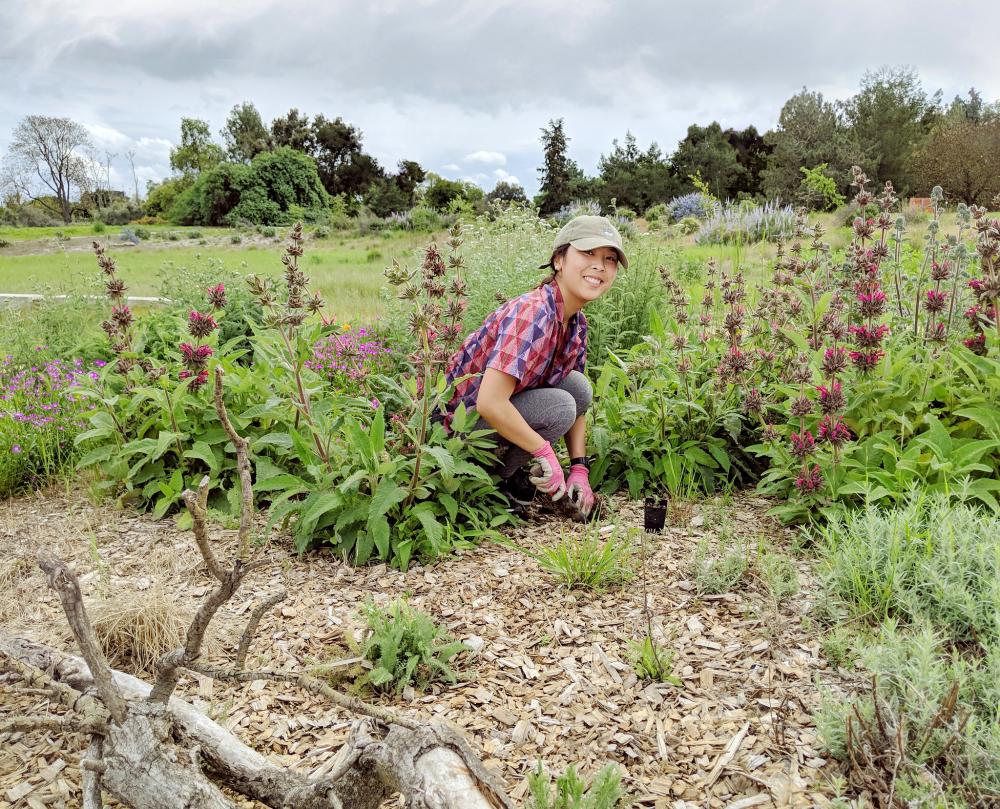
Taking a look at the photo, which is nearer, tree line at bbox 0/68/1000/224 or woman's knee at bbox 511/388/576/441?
woman's knee at bbox 511/388/576/441

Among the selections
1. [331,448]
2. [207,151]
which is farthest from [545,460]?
[207,151]

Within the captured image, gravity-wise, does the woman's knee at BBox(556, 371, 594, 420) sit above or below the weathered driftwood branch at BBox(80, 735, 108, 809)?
above

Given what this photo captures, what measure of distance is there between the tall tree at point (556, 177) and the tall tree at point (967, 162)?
12.9 m

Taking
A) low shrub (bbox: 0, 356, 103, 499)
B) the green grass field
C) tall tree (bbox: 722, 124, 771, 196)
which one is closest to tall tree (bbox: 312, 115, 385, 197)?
the green grass field

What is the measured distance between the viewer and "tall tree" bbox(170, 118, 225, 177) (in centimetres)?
4753

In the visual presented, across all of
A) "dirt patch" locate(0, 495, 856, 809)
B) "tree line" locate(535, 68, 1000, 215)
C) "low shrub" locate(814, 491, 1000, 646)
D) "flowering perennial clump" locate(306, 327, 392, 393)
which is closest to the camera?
"dirt patch" locate(0, 495, 856, 809)

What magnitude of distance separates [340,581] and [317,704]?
74cm

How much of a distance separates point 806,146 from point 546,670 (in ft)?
113

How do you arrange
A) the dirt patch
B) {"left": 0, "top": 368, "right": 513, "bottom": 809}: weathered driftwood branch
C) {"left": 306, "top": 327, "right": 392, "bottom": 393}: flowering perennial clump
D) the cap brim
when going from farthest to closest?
1. {"left": 306, "top": 327, "right": 392, "bottom": 393}: flowering perennial clump
2. the cap brim
3. the dirt patch
4. {"left": 0, "top": 368, "right": 513, "bottom": 809}: weathered driftwood branch

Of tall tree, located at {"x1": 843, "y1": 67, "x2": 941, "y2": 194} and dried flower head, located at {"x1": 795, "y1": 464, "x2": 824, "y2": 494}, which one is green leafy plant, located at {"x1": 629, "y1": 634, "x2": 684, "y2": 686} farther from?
tall tree, located at {"x1": 843, "y1": 67, "x2": 941, "y2": 194}

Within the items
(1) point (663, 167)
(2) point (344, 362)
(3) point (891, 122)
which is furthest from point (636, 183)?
(2) point (344, 362)

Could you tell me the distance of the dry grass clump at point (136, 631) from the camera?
8.02 ft

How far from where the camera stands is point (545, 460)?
3.25 metres

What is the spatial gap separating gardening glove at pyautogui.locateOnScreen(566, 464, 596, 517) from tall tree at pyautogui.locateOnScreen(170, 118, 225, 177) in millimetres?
49273
